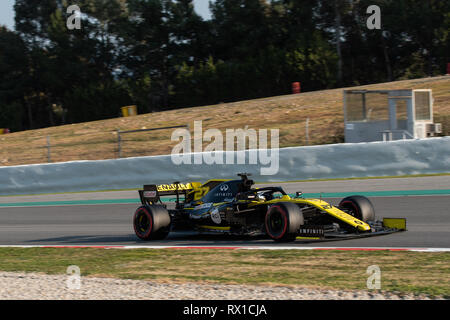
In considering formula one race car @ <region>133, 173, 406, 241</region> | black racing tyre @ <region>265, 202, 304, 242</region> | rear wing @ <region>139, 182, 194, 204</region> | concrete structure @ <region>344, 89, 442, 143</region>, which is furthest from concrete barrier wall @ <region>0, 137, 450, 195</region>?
black racing tyre @ <region>265, 202, 304, 242</region>

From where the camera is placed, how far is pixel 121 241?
1162 centimetres

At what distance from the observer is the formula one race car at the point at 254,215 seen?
948cm

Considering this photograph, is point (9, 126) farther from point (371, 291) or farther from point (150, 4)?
point (371, 291)

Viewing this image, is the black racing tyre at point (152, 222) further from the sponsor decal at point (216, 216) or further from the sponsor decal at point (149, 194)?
the sponsor decal at point (216, 216)

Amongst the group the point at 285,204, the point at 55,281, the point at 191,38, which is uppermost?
the point at 191,38

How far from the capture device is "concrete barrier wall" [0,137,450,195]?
16328mm

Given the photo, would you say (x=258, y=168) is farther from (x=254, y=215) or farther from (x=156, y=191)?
(x=254, y=215)

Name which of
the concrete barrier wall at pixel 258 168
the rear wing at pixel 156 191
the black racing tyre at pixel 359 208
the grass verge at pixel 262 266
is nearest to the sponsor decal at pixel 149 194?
the rear wing at pixel 156 191

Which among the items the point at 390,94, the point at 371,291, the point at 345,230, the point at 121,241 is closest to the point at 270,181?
the point at 390,94

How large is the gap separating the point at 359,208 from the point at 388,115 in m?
10.8

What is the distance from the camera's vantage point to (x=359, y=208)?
10102 millimetres

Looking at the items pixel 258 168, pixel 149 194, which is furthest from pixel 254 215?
pixel 258 168

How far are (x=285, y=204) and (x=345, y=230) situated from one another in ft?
3.42

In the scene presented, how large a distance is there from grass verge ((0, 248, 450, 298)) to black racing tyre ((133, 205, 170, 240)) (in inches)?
35.3
